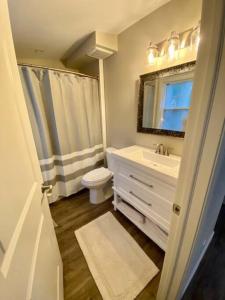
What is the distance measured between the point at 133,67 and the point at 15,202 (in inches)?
75.0

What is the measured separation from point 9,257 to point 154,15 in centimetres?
218

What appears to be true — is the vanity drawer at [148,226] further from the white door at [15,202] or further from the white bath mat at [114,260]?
the white door at [15,202]

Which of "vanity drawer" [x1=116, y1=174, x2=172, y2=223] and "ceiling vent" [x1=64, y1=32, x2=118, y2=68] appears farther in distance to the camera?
"ceiling vent" [x1=64, y1=32, x2=118, y2=68]

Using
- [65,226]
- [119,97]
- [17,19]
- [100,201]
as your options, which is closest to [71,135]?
[119,97]

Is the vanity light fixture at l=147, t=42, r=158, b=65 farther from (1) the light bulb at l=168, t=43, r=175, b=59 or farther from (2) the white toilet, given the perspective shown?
(2) the white toilet

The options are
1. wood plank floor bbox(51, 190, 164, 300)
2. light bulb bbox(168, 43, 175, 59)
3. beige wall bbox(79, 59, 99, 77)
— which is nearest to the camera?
wood plank floor bbox(51, 190, 164, 300)

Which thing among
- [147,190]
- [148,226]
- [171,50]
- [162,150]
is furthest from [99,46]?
[148,226]

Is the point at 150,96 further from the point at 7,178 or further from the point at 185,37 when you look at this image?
the point at 7,178

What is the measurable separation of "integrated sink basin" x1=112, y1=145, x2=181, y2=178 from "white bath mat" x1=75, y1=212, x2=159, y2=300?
88 cm

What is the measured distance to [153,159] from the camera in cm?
165

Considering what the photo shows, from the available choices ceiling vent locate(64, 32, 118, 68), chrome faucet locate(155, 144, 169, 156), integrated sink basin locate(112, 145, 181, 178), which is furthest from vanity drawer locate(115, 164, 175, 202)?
ceiling vent locate(64, 32, 118, 68)

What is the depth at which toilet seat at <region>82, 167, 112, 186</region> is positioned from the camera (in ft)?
6.37

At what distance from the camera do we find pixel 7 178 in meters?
0.49

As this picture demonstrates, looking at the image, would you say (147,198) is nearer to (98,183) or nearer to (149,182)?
(149,182)
